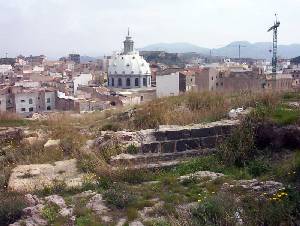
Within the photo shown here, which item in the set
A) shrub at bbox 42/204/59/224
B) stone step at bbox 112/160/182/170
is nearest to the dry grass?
stone step at bbox 112/160/182/170

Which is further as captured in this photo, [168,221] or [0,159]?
[0,159]

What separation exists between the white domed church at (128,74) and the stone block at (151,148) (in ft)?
200

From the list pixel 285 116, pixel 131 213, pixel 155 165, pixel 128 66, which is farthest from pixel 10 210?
pixel 128 66

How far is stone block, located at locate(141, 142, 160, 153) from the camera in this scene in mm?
8508

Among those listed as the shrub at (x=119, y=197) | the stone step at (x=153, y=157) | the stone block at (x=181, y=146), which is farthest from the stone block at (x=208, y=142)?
the shrub at (x=119, y=197)

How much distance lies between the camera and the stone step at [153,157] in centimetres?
795

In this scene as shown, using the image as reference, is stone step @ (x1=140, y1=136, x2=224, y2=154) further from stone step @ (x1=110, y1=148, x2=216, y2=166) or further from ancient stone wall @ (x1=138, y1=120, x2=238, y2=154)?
stone step @ (x1=110, y1=148, x2=216, y2=166)

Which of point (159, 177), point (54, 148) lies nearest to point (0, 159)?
point (54, 148)

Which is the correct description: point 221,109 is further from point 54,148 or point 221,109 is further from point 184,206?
point 184,206

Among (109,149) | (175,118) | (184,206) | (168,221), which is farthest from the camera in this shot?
(175,118)

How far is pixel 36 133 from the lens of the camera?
11234 millimetres

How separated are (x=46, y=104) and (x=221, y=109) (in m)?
39.9

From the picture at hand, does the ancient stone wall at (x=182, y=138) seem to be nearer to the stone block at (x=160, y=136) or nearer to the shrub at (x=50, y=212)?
the stone block at (x=160, y=136)

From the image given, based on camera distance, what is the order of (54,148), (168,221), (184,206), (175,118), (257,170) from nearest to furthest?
(168,221)
(184,206)
(257,170)
(54,148)
(175,118)
